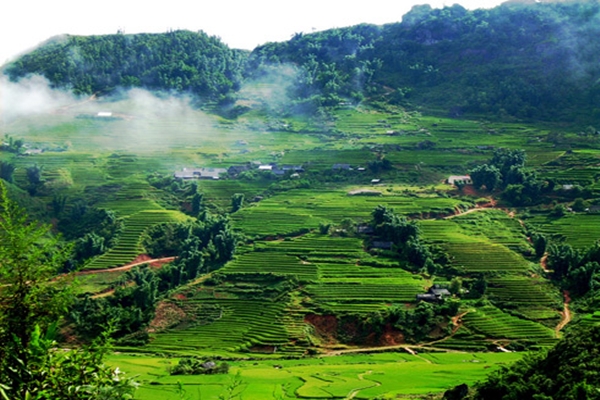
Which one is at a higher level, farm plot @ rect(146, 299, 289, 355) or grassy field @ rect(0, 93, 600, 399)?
grassy field @ rect(0, 93, 600, 399)

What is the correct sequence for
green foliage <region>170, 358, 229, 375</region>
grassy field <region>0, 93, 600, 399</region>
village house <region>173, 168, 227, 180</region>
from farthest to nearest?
village house <region>173, 168, 227, 180</region>
grassy field <region>0, 93, 600, 399</region>
green foliage <region>170, 358, 229, 375</region>

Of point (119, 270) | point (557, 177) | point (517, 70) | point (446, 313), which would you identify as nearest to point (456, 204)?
point (557, 177)

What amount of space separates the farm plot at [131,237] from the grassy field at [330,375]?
15337mm

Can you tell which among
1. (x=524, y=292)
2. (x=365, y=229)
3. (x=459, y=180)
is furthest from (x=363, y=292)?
(x=459, y=180)

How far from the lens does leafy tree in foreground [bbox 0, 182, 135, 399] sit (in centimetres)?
873

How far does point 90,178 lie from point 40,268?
213ft

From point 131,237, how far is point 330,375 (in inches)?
1148

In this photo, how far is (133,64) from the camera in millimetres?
109188

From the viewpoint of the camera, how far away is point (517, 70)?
101 m

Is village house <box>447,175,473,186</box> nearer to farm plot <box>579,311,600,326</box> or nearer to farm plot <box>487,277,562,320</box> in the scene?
farm plot <box>487,277,562,320</box>

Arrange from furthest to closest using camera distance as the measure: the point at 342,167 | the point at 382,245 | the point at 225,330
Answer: the point at 342,167, the point at 382,245, the point at 225,330

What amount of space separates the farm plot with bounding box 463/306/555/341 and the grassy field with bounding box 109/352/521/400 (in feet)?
10.5

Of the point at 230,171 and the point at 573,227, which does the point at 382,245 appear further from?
the point at 230,171

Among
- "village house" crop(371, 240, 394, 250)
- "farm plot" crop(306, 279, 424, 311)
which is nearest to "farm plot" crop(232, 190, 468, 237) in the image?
"village house" crop(371, 240, 394, 250)
